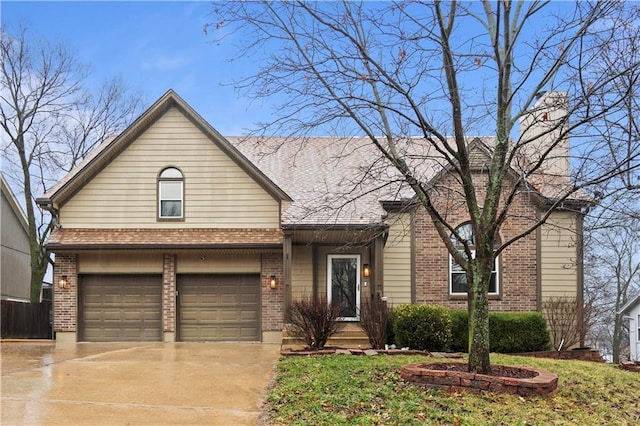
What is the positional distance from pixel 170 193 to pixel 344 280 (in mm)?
5372

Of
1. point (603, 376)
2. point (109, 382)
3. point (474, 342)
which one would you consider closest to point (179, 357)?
point (109, 382)

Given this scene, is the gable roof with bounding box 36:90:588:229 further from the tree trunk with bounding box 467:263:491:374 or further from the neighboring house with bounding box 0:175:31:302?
the neighboring house with bounding box 0:175:31:302

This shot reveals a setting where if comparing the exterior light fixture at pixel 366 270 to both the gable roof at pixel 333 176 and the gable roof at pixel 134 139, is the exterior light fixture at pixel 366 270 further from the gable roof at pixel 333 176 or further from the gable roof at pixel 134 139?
the gable roof at pixel 134 139

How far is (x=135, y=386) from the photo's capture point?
8.67m

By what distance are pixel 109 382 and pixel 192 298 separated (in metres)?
7.94

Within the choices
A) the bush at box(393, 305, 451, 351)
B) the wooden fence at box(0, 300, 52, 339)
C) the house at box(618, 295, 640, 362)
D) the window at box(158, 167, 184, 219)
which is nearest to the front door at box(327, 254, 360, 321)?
the bush at box(393, 305, 451, 351)

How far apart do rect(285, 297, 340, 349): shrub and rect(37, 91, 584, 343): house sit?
2821mm

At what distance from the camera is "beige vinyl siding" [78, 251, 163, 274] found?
16672 mm

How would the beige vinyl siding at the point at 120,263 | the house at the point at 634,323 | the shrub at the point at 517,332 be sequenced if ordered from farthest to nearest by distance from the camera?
the house at the point at 634,323
the beige vinyl siding at the point at 120,263
the shrub at the point at 517,332

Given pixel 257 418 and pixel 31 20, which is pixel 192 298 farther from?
pixel 31 20

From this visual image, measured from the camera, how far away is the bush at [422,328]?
13125mm

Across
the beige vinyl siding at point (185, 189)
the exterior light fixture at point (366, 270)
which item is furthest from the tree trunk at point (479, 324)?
the beige vinyl siding at point (185, 189)

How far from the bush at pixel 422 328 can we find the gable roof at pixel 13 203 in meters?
19.6

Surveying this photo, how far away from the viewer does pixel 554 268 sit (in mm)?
16406
